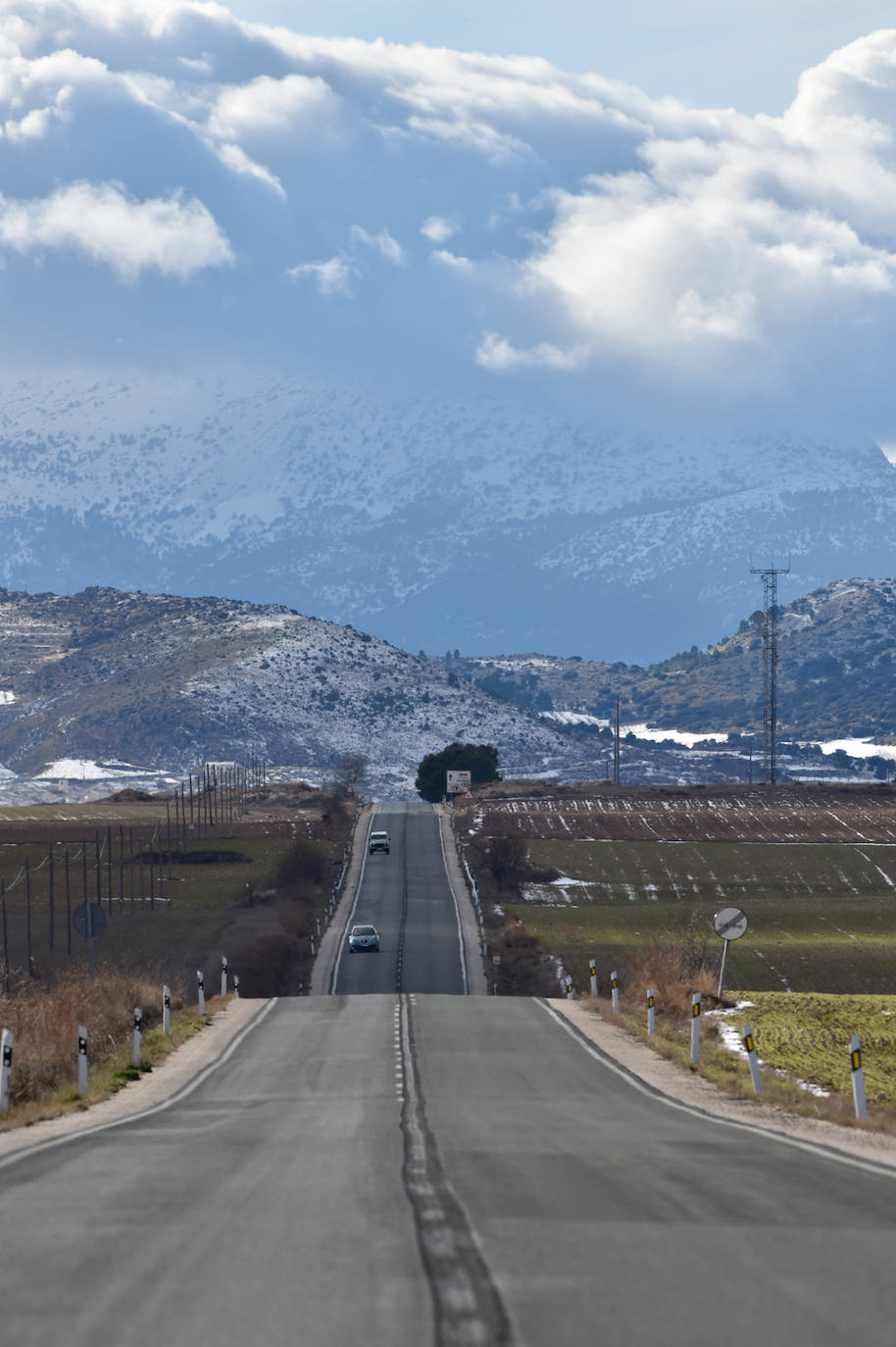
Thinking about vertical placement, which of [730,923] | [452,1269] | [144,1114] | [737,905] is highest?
[452,1269]

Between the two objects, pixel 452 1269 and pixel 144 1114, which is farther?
pixel 144 1114

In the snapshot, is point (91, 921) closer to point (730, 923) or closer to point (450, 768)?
point (730, 923)

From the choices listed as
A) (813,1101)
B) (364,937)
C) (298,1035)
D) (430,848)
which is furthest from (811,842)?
(813,1101)

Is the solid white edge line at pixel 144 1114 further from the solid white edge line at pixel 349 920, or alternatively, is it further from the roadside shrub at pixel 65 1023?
the solid white edge line at pixel 349 920

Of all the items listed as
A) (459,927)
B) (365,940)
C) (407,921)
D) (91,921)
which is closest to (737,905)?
(459,927)

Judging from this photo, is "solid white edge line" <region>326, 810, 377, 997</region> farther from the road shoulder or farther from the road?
the road

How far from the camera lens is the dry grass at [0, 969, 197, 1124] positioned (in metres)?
22.0

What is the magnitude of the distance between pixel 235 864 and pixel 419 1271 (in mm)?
104230

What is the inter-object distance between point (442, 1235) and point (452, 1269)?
96 centimetres

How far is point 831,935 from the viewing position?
252 feet

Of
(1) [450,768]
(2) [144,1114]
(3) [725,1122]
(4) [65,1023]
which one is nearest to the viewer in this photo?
(3) [725,1122]

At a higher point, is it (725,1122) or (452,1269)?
(452,1269)

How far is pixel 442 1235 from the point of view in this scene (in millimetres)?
8875

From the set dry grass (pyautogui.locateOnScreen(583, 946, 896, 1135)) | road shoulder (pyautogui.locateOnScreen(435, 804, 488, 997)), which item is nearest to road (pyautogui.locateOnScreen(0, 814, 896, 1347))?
dry grass (pyautogui.locateOnScreen(583, 946, 896, 1135))
